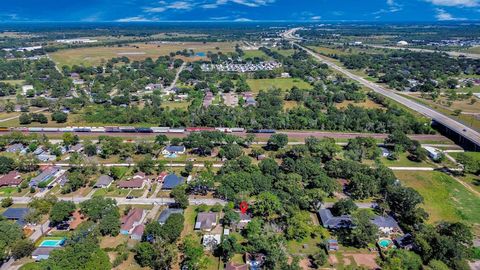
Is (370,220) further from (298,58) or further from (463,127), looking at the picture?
(298,58)

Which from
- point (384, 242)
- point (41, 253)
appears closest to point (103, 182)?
point (41, 253)

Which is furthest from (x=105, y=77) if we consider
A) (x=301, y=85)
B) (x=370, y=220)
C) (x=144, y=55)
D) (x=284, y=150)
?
(x=370, y=220)

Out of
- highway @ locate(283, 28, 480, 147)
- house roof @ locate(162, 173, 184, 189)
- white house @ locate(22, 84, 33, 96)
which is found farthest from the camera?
white house @ locate(22, 84, 33, 96)

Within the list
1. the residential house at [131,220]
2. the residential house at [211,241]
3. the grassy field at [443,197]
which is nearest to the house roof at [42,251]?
the residential house at [131,220]

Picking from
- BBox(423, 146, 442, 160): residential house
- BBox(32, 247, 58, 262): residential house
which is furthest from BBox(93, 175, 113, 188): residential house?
BBox(423, 146, 442, 160): residential house

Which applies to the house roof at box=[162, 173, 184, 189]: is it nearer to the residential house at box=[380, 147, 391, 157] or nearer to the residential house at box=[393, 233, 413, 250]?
the residential house at box=[393, 233, 413, 250]

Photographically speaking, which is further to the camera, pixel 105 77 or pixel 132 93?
pixel 105 77

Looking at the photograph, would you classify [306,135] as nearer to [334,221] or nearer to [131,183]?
[334,221]

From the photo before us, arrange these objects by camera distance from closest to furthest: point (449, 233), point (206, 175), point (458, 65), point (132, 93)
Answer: point (449, 233) < point (206, 175) < point (132, 93) < point (458, 65)
